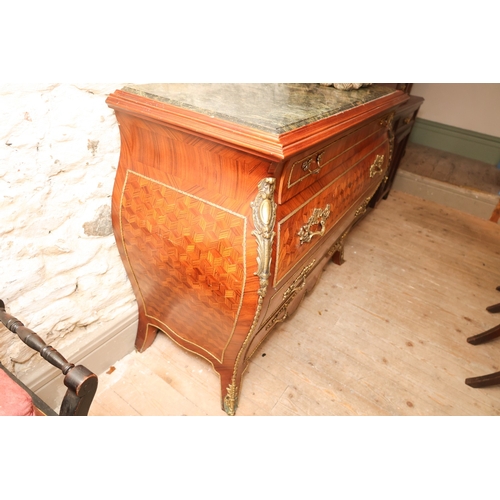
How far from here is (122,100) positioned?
108 cm

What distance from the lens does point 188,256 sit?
1162 mm

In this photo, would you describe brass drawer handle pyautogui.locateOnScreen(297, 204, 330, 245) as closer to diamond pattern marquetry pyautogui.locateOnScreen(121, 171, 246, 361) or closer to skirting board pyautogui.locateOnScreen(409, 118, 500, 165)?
diamond pattern marquetry pyautogui.locateOnScreen(121, 171, 246, 361)

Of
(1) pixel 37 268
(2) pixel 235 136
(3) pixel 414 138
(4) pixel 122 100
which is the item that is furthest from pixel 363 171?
(3) pixel 414 138

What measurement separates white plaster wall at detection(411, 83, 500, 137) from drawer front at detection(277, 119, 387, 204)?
2.69 m

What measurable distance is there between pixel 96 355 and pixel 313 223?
43.3 inches

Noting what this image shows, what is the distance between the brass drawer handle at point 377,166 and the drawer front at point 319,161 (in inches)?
10.6

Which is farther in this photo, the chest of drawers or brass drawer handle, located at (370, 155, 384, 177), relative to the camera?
brass drawer handle, located at (370, 155, 384, 177)

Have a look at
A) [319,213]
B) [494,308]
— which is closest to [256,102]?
[319,213]

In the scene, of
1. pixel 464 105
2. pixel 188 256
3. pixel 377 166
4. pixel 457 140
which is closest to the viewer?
pixel 188 256

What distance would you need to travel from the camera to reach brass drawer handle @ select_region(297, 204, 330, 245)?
122 cm

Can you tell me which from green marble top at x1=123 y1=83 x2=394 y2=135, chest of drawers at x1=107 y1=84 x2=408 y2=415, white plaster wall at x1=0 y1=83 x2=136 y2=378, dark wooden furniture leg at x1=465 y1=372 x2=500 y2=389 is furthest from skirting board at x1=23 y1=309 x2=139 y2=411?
dark wooden furniture leg at x1=465 y1=372 x2=500 y2=389

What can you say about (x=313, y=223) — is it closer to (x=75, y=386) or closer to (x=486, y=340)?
(x=75, y=386)

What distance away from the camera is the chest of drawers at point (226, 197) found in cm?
96

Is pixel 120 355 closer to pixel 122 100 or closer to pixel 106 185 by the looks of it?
pixel 106 185
